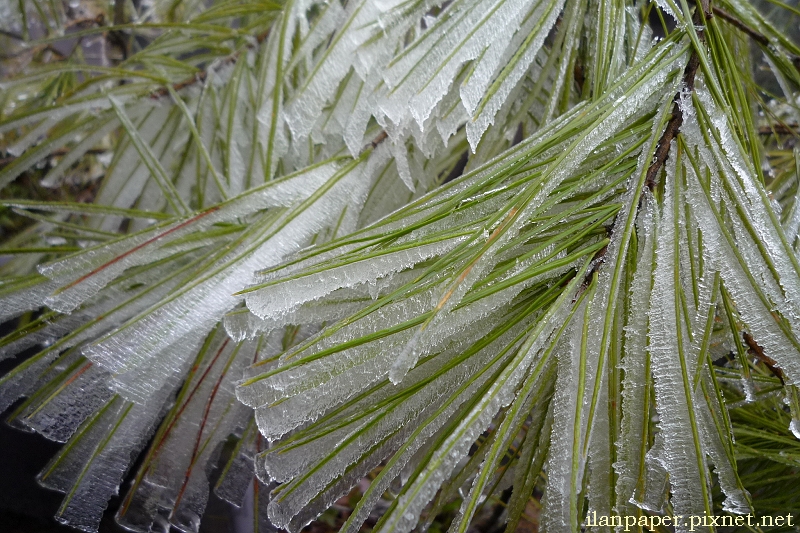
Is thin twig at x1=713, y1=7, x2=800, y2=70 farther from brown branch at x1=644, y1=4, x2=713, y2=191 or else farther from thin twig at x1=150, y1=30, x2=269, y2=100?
thin twig at x1=150, y1=30, x2=269, y2=100

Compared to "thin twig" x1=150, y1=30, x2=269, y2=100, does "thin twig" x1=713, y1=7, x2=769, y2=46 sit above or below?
below

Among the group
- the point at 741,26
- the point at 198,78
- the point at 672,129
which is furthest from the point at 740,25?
the point at 198,78

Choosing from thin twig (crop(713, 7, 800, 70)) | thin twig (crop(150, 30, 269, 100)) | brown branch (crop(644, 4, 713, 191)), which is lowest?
brown branch (crop(644, 4, 713, 191))

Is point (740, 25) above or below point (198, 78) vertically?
below

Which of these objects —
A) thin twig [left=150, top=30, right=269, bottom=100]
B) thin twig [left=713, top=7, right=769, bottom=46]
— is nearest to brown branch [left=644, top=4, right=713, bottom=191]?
thin twig [left=713, top=7, right=769, bottom=46]

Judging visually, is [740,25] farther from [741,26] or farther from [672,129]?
[672,129]

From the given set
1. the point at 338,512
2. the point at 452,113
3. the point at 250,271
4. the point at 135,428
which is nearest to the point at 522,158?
the point at 452,113

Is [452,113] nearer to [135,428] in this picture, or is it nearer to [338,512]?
[135,428]

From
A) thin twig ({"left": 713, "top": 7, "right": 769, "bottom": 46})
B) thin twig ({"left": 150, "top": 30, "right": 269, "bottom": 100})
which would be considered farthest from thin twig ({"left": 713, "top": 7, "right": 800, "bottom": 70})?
thin twig ({"left": 150, "top": 30, "right": 269, "bottom": 100})

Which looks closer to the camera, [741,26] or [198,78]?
[741,26]

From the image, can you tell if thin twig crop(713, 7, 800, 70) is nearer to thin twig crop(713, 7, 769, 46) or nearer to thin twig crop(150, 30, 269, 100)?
thin twig crop(713, 7, 769, 46)

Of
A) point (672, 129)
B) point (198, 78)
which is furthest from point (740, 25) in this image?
point (198, 78)

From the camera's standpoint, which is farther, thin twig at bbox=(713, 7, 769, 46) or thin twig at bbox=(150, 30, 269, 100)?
thin twig at bbox=(150, 30, 269, 100)
